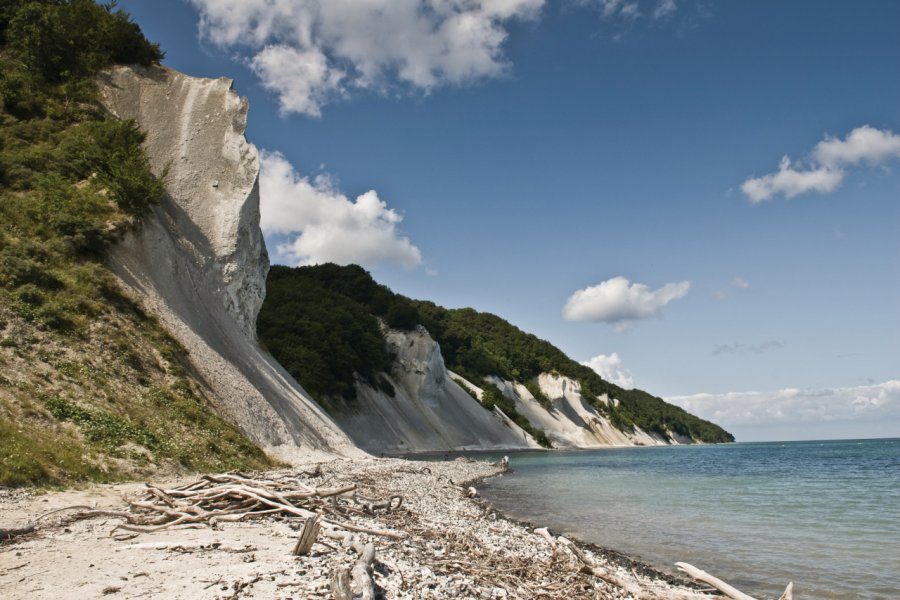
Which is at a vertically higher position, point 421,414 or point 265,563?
point 265,563

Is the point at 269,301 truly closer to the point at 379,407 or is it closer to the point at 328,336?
the point at 328,336

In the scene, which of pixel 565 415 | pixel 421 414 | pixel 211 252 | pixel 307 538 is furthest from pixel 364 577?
pixel 565 415

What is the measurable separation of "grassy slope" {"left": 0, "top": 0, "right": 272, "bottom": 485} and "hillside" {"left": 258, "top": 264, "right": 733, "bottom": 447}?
2347 cm

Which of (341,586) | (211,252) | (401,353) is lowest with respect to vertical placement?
(341,586)

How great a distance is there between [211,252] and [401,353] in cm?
3975

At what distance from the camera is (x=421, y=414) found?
6469 cm

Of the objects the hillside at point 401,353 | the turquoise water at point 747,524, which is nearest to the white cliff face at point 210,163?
the hillside at point 401,353

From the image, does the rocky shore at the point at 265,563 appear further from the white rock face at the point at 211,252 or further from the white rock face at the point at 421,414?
the white rock face at the point at 421,414

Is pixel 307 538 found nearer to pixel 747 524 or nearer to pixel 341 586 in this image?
pixel 341 586

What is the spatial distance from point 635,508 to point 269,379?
62.8ft

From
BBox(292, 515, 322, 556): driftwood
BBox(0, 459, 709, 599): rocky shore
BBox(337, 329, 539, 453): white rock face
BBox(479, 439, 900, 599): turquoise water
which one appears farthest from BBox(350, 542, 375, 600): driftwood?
BBox(337, 329, 539, 453): white rock face

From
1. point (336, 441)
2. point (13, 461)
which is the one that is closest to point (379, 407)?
point (336, 441)

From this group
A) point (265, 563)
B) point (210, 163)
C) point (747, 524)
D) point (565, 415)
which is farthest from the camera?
point (565, 415)

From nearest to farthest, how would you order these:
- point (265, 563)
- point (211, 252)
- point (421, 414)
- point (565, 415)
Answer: point (265, 563) → point (211, 252) → point (421, 414) → point (565, 415)
